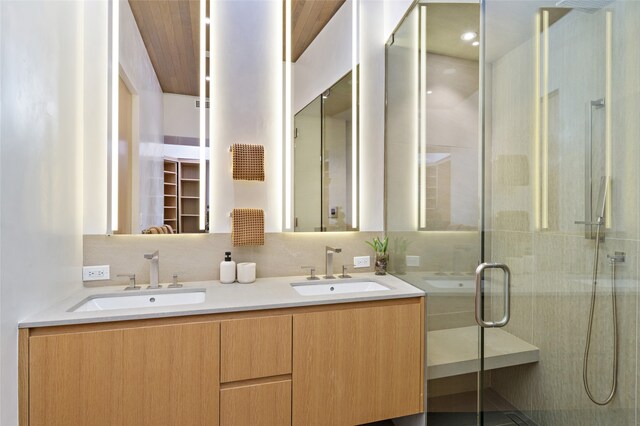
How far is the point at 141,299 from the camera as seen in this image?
167 cm

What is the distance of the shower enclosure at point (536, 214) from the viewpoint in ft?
4.19

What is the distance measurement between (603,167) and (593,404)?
1027 millimetres

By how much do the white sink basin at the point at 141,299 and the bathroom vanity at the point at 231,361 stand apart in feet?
0.14

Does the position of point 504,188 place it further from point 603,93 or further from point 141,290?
point 141,290

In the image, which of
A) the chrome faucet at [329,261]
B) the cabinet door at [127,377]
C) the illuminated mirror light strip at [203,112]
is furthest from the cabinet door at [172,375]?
the chrome faucet at [329,261]

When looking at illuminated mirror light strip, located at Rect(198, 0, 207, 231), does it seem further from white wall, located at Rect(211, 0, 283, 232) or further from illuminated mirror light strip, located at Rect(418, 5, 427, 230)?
illuminated mirror light strip, located at Rect(418, 5, 427, 230)

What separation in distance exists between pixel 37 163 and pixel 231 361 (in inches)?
46.6

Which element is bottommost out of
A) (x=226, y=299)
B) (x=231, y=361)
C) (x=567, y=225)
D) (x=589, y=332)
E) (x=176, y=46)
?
(x=231, y=361)

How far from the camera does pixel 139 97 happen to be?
1864 mm

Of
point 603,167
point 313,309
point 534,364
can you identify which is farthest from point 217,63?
point 534,364

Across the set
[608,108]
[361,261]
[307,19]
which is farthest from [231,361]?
[307,19]

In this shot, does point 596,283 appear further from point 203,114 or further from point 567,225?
point 203,114

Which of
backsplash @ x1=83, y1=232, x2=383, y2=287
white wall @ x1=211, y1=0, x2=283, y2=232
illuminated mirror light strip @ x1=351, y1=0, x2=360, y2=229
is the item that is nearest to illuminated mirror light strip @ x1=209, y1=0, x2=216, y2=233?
white wall @ x1=211, y1=0, x2=283, y2=232

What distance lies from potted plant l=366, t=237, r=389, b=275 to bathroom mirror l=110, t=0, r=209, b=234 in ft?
3.78
